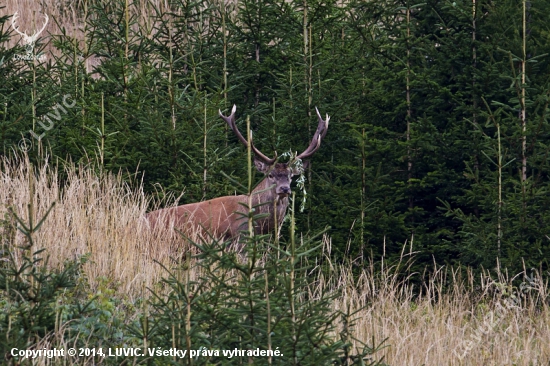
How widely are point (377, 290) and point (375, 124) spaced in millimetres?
2746

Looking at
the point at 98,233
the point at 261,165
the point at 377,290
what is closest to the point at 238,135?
the point at 261,165

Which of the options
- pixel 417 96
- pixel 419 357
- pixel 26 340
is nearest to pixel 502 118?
pixel 417 96

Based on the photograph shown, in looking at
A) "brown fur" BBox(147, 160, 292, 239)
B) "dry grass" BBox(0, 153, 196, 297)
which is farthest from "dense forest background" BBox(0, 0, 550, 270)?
"dry grass" BBox(0, 153, 196, 297)

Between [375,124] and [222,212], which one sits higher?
[375,124]

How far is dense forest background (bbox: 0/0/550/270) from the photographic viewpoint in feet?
26.8

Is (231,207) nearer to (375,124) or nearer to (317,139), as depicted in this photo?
(317,139)

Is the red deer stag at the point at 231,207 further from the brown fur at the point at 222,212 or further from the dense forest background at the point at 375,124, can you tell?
the dense forest background at the point at 375,124

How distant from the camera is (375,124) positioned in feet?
30.8

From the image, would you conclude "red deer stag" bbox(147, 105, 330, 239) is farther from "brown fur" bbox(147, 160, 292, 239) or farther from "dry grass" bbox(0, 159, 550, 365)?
"dry grass" bbox(0, 159, 550, 365)

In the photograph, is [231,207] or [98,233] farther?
[231,207]

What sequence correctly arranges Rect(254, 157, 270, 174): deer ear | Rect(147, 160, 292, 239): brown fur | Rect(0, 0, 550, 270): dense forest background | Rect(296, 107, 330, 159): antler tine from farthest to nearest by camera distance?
1. Rect(254, 157, 270, 174): deer ear
2. Rect(296, 107, 330, 159): antler tine
3. Rect(147, 160, 292, 239): brown fur
4. Rect(0, 0, 550, 270): dense forest background

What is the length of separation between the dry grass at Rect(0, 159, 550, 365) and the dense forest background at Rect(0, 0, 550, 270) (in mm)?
531

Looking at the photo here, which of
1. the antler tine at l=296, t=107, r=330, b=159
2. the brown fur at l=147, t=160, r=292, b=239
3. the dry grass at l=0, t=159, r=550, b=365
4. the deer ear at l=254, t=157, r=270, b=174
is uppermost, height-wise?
the antler tine at l=296, t=107, r=330, b=159

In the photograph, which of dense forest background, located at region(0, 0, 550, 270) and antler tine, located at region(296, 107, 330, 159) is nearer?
dense forest background, located at region(0, 0, 550, 270)
